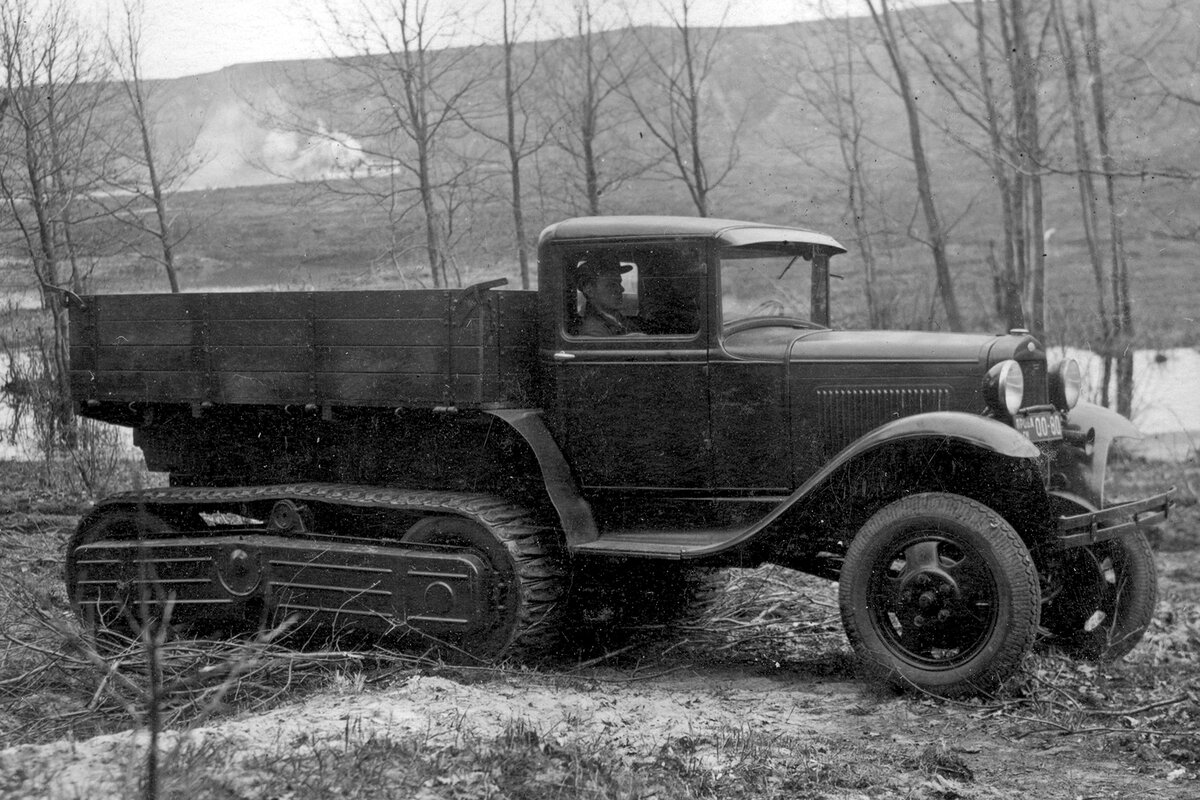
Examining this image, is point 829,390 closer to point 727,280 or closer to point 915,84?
point 727,280

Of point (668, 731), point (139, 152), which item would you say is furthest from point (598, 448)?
point (139, 152)

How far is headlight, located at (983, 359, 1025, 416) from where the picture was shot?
5.62 meters

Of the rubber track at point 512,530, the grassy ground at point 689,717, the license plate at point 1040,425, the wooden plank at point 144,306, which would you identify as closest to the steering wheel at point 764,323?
the license plate at point 1040,425

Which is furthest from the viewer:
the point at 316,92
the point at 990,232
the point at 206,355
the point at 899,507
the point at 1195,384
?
the point at 990,232

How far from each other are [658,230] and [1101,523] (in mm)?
2532

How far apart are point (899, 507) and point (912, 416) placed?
1.38 feet

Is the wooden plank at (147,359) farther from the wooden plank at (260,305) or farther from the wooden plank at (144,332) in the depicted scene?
the wooden plank at (260,305)

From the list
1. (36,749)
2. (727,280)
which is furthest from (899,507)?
(36,749)

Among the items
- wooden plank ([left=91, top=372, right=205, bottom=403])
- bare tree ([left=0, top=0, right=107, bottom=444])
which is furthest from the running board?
bare tree ([left=0, top=0, right=107, bottom=444])

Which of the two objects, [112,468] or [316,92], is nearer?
[112,468]

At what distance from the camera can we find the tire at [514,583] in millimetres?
6094

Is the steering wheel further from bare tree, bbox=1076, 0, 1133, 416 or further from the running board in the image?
bare tree, bbox=1076, 0, 1133, 416

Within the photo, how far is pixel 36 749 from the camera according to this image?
378 cm

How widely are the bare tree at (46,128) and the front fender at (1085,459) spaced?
10.2 metres
